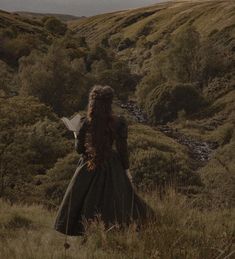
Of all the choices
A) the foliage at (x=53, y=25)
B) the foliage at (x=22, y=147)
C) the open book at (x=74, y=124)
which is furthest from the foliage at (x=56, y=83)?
the foliage at (x=53, y=25)

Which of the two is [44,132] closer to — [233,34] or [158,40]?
[233,34]

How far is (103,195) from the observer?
296 inches

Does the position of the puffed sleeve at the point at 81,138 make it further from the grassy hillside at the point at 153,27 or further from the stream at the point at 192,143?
the grassy hillside at the point at 153,27

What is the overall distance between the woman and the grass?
31 centimetres

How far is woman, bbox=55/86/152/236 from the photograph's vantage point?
293 inches

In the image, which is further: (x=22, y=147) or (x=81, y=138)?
(x=22, y=147)

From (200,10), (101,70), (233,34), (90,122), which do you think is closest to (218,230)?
(90,122)

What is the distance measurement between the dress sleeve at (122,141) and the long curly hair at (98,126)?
0.13 m

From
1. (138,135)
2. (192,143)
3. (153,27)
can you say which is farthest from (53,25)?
(138,135)

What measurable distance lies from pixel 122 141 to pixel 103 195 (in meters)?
0.76

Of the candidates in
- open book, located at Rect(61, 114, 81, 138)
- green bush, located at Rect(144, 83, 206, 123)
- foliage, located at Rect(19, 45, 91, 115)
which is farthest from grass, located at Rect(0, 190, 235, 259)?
green bush, located at Rect(144, 83, 206, 123)

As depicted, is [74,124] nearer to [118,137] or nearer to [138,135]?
[118,137]

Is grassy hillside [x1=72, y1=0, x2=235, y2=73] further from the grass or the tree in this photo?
the grass

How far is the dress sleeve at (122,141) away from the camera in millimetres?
7590
